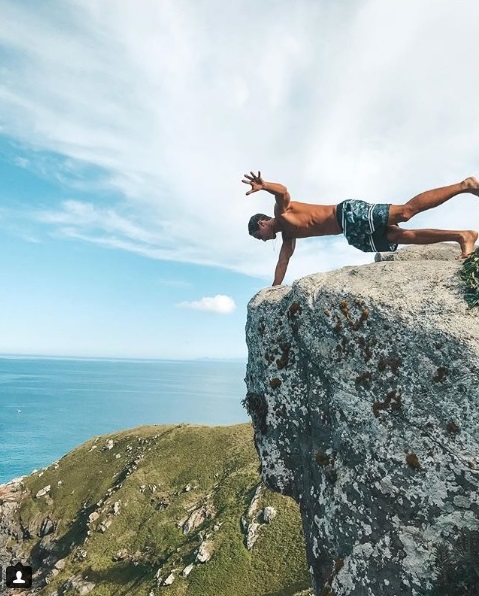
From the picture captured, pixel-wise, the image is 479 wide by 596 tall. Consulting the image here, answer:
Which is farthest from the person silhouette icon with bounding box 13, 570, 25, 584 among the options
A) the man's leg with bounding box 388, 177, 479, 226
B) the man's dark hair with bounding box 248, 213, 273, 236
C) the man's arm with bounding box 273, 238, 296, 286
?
the man's leg with bounding box 388, 177, 479, 226

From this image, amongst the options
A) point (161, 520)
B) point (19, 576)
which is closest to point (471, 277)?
point (161, 520)

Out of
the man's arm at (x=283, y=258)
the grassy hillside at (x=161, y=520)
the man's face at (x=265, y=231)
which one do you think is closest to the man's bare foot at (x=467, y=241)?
the man's arm at (x=283, y=258)

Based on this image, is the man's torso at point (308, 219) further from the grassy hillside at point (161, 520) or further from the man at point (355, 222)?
the grassy hillside at point (161, 520)

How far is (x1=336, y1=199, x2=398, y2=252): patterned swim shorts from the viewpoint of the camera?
1352 centimetres

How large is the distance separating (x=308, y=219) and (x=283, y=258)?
173 centimetres

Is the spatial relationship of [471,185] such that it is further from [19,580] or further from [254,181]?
[19,580]

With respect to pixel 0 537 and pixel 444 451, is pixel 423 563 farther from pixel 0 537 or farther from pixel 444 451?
pixel 0 537

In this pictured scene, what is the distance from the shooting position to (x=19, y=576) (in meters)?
50.3

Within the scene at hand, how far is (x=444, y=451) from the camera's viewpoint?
32.1 feet

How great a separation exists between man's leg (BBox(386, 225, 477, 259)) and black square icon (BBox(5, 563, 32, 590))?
2123 inches

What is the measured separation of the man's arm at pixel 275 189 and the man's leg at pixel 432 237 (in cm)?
328

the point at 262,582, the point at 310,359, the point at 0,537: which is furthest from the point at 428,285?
the point at 0,537

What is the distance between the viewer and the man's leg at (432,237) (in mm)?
12297

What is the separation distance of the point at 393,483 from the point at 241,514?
35.2 meters
